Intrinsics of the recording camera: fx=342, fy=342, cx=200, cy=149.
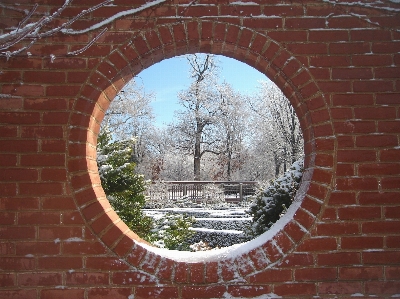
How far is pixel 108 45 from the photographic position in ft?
8.72

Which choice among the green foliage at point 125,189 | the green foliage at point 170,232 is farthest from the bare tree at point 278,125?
the green foliage at point 125,189

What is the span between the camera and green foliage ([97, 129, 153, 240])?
556cm

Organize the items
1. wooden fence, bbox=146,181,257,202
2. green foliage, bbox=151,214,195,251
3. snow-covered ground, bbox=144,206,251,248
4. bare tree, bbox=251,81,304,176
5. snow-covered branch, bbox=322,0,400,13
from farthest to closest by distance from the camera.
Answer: bare tree, bbox=251,81,304,176, wooden fence, bbox=146,181,257,202, snow-covered ground, bbox=144,206,251,248, green foliage, bbox=151,214,195,251, snow-covered branch, bbox=322,0,400,13

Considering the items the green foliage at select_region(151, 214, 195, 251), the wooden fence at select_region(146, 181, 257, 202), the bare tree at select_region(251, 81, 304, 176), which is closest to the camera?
the green foliage at select_region(151, 214, 195, 251)

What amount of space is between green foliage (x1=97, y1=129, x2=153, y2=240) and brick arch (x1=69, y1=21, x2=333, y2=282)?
2.88 m

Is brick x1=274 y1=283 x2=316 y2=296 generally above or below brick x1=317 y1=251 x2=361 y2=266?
below

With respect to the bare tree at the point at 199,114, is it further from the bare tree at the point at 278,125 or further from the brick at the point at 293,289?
the brick at the point at 293,289

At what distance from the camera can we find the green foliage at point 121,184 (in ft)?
18.2

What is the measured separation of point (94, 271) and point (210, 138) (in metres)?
24.4

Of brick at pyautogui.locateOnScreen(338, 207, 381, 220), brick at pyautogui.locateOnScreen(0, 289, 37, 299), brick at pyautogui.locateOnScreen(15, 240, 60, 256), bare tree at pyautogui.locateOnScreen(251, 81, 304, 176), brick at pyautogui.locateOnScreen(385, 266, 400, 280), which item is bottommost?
brick at pyautogui.locateOnScreen(0, 289, 37, 299)

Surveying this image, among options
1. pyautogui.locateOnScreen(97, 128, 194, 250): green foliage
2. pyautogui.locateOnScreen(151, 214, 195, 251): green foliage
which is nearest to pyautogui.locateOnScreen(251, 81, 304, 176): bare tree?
pyautogui.locateOnScreen(151, 214, 195, 251): green foliage

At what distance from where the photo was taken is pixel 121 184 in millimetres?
5746

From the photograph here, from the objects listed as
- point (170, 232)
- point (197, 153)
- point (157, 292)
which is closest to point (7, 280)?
point (157, 292)

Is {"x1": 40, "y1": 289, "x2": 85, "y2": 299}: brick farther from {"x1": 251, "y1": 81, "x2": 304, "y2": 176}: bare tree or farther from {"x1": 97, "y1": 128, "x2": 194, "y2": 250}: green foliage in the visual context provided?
{"x1": 251, "y1": 81, "x2": 304, "y2": 176}: bare tree
